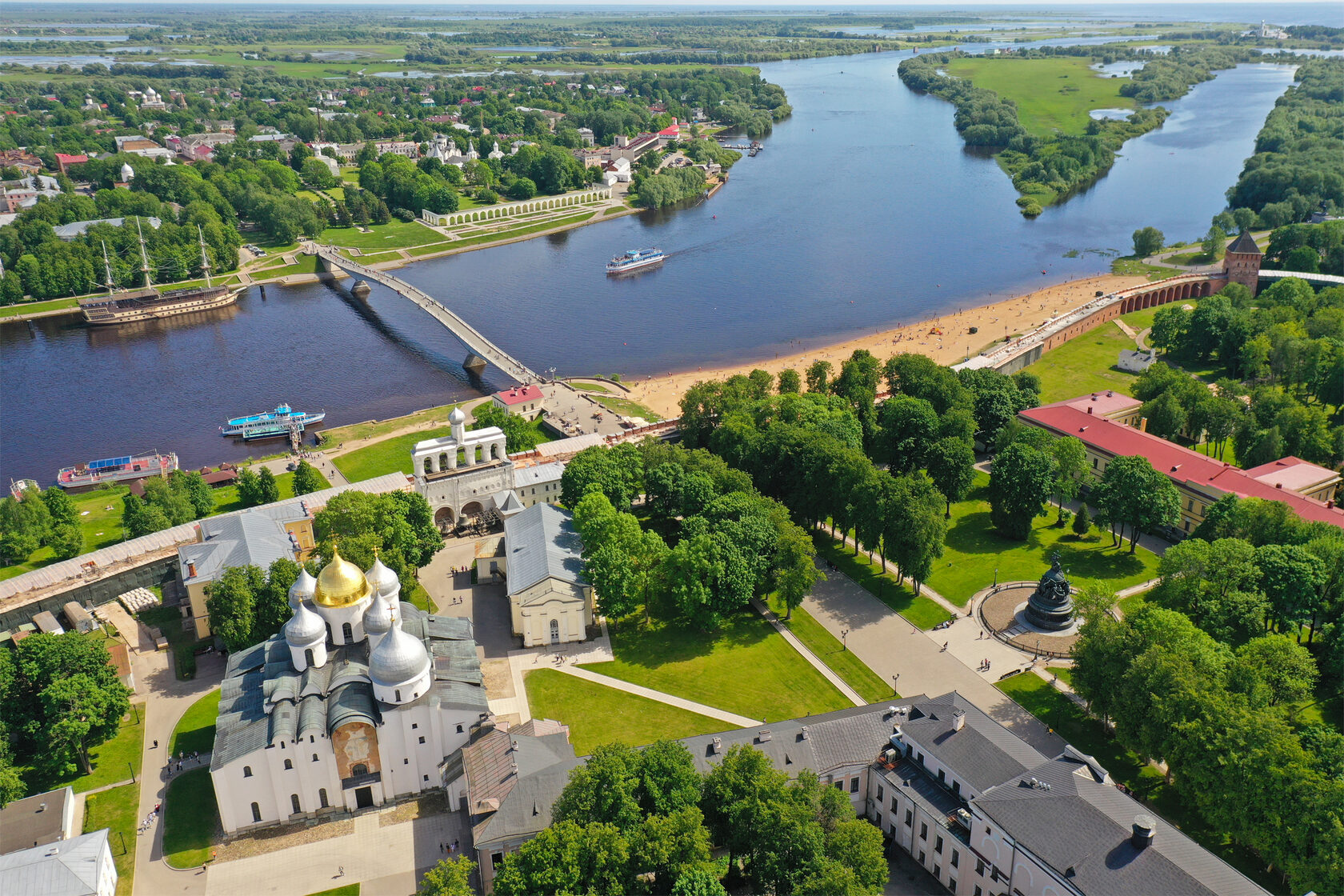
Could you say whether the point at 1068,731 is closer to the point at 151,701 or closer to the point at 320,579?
the point at 320,579

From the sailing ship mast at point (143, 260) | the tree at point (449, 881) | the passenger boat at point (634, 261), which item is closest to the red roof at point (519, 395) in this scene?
the tree at point (449, 881)

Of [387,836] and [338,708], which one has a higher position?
[338,708]

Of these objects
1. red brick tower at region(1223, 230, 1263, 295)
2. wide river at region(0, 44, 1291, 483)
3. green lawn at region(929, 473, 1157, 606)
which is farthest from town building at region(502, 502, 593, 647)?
red brick tower at region(1223, 230, 1263, 295)

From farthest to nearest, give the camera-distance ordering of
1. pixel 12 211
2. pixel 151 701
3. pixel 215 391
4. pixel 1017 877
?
1. pixel 12 211
2. pixel 215 391
3. pixel 151 701
4. pixel 1017 877

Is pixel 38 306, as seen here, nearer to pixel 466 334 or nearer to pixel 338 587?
pixel 466 334

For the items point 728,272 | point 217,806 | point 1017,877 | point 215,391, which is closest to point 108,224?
point 215,391

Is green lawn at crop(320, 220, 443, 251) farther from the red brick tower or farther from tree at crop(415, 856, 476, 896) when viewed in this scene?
tree at crop(415, 856, 476, 896)
